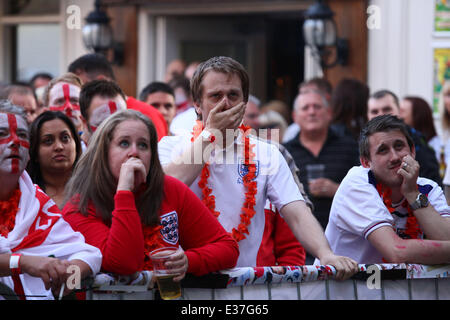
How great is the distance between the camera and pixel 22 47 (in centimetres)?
1058

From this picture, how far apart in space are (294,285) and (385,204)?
2.64ft

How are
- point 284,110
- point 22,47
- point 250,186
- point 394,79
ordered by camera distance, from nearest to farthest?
point 250,186 < point 394,79 < point 284,110 < point 22,47

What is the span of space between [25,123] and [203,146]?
76 centimetres

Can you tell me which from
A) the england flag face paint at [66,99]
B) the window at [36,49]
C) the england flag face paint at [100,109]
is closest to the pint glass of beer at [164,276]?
the england flag face paint at [100,109]

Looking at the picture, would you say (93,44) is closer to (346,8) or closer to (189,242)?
(346,8)

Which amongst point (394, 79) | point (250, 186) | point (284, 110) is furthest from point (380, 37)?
point (250, 186)

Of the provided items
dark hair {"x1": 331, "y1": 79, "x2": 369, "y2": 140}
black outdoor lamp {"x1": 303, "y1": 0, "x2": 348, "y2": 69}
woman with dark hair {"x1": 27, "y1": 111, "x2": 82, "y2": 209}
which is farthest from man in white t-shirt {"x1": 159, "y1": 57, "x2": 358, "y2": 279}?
black outdoor lamp {"x1": 303, "y1": 0, "x2": 348, "y2": 69}

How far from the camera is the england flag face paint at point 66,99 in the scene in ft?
14.7

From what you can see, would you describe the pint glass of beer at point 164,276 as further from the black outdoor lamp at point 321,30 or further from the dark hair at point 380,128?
the black outdoor lamp at point 321,30

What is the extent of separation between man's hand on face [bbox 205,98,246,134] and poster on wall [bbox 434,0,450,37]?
491cm

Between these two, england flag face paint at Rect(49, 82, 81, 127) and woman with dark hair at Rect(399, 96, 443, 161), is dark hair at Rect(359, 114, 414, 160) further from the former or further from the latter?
woman with dark hair at Rect(399, 96, 443, 161)

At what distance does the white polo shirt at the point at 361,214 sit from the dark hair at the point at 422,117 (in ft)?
9.06

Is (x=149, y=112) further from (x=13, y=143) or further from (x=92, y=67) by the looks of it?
(x=13, y=143)

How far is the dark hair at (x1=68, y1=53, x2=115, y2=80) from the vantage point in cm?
504
